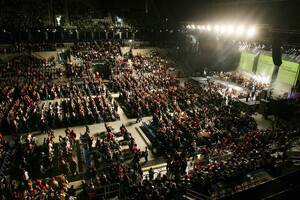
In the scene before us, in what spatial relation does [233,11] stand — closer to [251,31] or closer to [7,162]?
[251,31]

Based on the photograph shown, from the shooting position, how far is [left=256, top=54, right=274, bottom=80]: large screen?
1243 inches

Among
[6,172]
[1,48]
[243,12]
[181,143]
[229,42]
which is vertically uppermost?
[243,12]

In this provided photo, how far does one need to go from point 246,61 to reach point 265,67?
4.30 meters

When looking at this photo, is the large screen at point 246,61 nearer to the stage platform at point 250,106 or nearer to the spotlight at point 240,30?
the spotlight at point 240,30

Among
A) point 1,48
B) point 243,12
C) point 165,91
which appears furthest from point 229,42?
point 1,48

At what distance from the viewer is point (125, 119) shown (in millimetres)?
22766

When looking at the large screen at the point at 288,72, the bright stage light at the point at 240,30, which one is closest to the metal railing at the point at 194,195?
the bright stage light at the point at 240,30

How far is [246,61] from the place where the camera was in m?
36.4

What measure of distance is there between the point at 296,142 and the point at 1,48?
3653 centimetres

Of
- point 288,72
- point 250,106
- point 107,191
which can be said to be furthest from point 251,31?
point 107,191

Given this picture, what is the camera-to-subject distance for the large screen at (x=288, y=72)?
27.3m

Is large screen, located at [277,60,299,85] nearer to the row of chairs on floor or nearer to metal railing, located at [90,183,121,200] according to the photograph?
metal railing, located at [90,183,121,200]

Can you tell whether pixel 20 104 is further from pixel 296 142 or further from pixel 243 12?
pixel 243 12

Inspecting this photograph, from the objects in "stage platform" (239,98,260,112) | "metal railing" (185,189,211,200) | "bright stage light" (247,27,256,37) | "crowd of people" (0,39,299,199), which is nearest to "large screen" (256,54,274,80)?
"crowd of people" (0,39,299,199)
